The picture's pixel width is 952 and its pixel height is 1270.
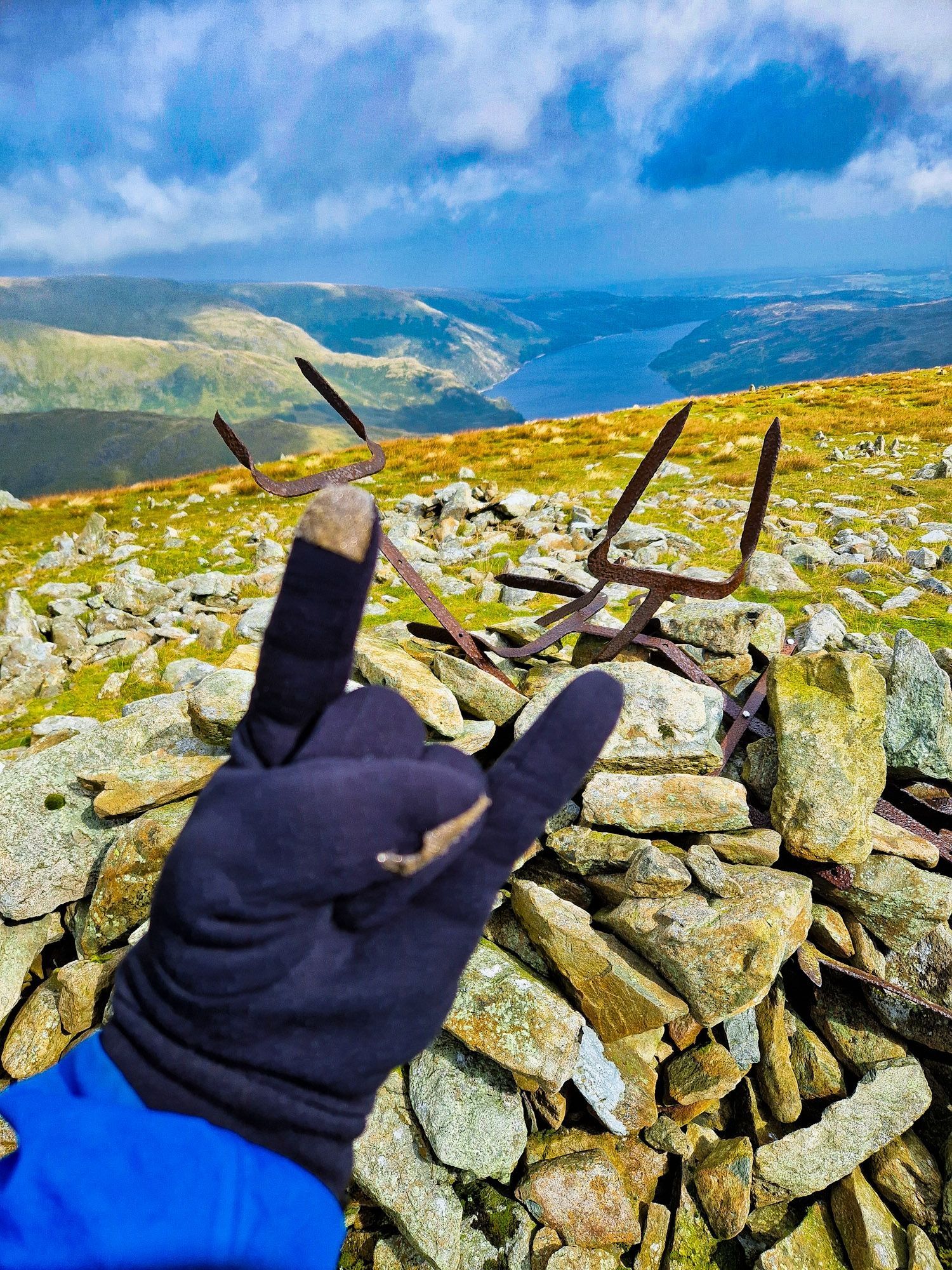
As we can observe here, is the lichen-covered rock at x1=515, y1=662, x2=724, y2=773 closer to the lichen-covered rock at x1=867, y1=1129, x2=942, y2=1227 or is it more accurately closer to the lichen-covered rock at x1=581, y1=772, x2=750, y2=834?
the lichen-covered rock at x1=581, y1=772, x2=750, y2=834

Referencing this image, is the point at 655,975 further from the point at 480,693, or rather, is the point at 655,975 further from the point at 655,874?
the point at 480,693

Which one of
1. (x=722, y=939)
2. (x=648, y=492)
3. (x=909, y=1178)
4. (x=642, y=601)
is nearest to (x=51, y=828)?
(x=722, y=939)

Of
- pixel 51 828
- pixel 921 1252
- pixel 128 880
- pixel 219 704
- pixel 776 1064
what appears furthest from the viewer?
pixel 219 704

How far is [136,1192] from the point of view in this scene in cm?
137

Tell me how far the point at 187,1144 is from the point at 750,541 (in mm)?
4358

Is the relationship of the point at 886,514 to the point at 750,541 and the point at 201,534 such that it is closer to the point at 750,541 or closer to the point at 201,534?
the point at 750,541

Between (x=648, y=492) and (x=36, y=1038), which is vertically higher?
(x=648, y=492)

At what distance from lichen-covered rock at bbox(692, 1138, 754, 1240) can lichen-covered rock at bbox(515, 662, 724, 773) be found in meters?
2.13

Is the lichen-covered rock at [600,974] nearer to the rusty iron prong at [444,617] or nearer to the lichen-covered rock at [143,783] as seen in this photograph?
the rusty iron prong at [444,617]

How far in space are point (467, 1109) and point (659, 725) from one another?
2.52m

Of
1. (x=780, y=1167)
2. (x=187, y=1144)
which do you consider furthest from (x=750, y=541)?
(x=187, y=1144)

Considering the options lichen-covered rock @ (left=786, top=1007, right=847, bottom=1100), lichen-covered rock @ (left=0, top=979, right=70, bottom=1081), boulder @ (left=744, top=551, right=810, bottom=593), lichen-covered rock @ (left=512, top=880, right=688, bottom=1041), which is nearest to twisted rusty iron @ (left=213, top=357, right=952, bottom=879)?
lichen-covered rock @ (left=786, top=1007, right=847, bottom=1100)

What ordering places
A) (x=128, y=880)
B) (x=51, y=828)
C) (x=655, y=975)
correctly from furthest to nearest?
(x=51, y=828), (x=128, y=880), (x=655, y=975)

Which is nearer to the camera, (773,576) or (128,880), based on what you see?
(128,880)
